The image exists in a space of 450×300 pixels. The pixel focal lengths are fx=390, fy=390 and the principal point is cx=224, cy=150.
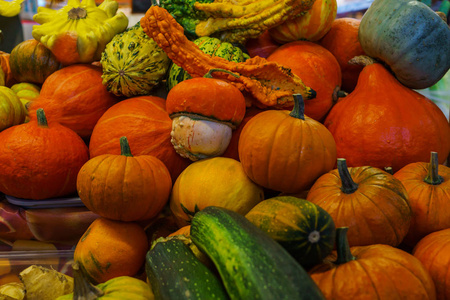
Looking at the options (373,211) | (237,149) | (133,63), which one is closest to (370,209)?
(373,211)

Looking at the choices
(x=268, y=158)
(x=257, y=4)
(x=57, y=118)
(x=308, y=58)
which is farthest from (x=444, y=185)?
(x=57, y=118)

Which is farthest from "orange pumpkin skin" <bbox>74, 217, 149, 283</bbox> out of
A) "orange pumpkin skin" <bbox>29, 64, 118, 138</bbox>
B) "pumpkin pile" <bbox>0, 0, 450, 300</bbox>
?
"orange pumpkin skin" <bbox>29, 64, 118, 138</bbox>

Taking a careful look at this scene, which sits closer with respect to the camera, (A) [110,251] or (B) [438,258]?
(B) [438,258]

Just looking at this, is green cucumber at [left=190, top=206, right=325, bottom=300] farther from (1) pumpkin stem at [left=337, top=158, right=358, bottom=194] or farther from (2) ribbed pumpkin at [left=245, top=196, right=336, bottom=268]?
(1) pumpkin stem at [left=337, top=158, right=358, bottom=194]

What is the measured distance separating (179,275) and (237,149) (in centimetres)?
84

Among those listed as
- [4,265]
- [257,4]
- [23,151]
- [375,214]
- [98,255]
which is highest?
[257,4]

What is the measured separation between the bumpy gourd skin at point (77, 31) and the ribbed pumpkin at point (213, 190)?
980 mm

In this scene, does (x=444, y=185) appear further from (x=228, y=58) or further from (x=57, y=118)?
(x=57, y=118)

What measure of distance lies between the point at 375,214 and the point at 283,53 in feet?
3.45

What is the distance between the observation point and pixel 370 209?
1.20m

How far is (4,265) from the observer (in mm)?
1539

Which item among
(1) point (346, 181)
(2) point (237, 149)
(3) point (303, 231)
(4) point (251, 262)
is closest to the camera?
(4) point (251, 262)

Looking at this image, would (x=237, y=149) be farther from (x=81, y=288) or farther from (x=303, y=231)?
(x=81, y=288)

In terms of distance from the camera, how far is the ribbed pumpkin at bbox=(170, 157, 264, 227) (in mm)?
1443
